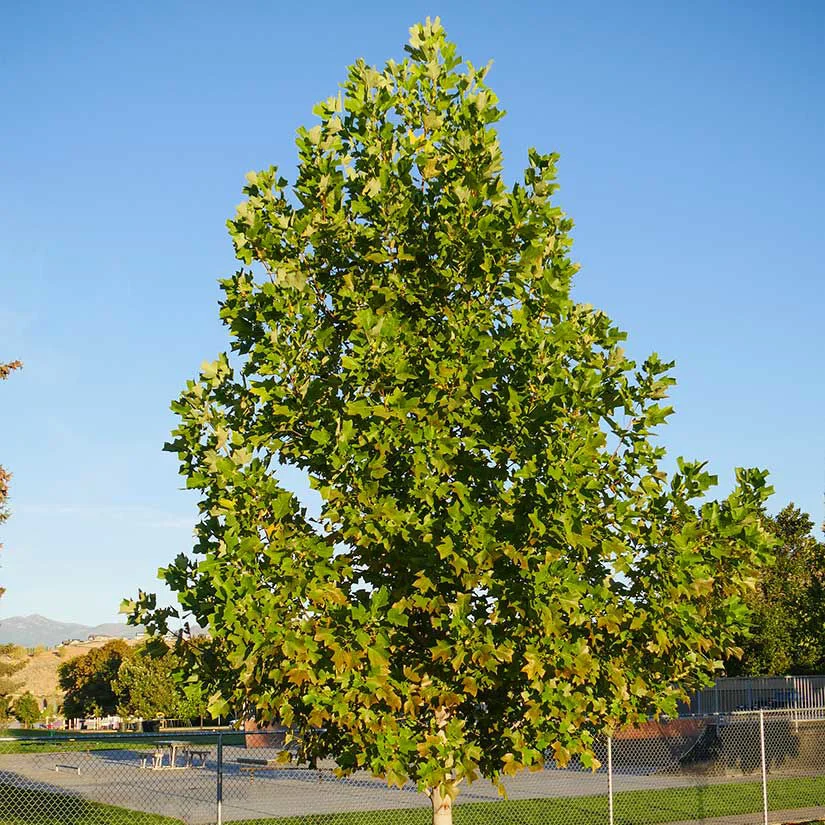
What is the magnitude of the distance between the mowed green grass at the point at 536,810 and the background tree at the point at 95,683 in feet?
202

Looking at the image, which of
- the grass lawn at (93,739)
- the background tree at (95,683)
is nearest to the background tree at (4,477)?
the grass lawn at (93,739)

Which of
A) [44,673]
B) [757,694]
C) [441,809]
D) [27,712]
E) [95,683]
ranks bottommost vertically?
[27,712]

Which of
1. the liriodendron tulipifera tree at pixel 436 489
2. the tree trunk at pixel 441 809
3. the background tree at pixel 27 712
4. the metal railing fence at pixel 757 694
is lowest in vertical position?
the background tree at pixel 27 712

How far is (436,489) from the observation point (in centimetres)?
726

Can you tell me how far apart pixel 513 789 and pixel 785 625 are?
23.1m

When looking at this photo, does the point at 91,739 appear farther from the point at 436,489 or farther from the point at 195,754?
the point at 195,754

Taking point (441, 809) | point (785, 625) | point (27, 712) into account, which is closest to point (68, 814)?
point (441, 809)

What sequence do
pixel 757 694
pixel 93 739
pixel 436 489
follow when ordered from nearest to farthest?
pixel 436 489, pixel 93 739, pixel 757 694

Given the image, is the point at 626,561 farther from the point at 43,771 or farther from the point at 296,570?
the point at 43,771

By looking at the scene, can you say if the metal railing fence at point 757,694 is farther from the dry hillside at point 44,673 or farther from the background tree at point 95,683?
the dry hillside at point 44,673

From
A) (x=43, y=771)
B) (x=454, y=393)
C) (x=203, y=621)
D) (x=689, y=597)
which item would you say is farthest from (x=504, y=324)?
(x=43, y=771)

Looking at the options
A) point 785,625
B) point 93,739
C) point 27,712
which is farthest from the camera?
point 27,712

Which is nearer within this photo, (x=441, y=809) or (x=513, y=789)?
(x=441, y=809)

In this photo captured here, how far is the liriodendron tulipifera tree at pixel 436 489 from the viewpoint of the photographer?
23.4 feet
